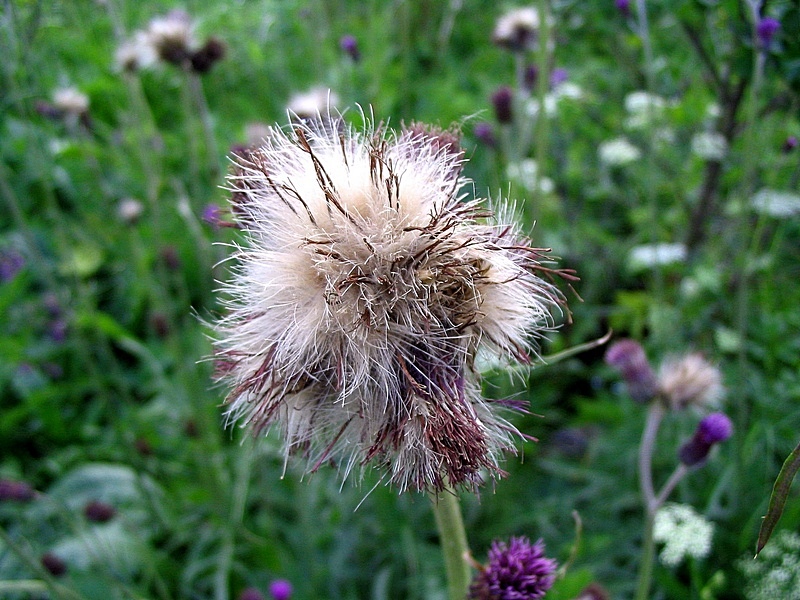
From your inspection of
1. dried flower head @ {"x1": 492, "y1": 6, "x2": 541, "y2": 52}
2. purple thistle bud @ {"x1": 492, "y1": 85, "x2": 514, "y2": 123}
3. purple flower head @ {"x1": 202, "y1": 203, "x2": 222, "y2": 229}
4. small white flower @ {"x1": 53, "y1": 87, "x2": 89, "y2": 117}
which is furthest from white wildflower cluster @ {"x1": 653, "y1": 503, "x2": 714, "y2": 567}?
small white flower @ {"x1": 53, "y1": 87, "x2": 89, "y2": 117}

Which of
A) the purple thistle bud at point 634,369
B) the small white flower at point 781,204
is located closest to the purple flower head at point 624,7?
the small white flower at point 781,204

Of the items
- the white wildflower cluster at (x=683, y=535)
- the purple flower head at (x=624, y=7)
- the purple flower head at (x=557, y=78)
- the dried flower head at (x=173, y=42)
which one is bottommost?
the white wildflower cluster at (x=683, y=535)

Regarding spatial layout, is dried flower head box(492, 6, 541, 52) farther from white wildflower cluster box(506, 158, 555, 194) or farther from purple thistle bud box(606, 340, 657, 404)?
purple thistle bud box(606, 340, 657, 404)

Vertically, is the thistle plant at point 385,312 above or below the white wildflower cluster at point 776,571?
above

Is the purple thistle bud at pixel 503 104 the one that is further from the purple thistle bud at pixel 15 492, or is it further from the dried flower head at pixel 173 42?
the purple thistle bud at pixel 15 492

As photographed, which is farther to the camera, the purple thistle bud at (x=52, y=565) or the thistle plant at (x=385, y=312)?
the purple thistle bud at (x=52, y=565)

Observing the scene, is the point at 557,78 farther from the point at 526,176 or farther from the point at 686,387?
the point at 686,387
